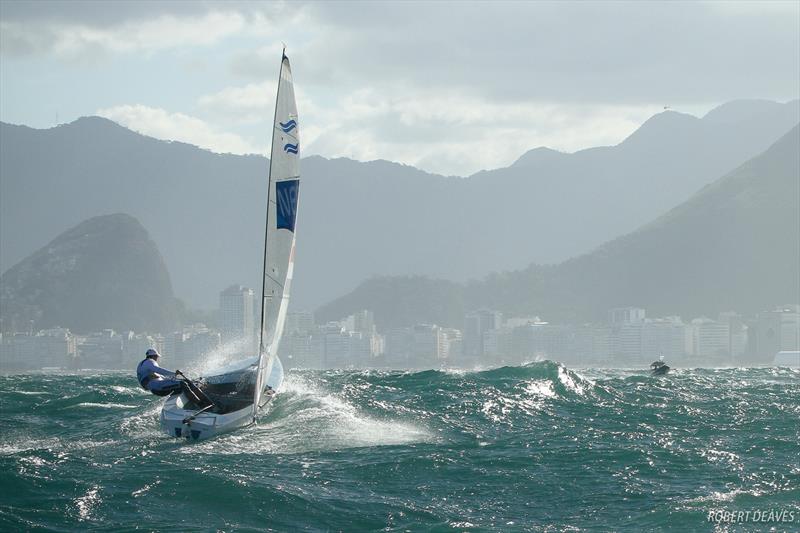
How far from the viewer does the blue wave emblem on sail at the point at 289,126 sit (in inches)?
1121

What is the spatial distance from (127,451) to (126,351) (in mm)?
165394

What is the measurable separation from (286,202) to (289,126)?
6.83ft

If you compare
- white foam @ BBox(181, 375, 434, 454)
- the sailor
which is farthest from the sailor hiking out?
white foam @ BBox(181, 375, 434, 454)

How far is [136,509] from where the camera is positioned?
57.4 feet

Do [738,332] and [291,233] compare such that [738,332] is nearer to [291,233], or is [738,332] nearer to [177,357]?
[177,357]

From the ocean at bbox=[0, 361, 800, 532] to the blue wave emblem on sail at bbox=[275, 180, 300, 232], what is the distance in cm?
522

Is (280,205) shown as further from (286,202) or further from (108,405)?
(108,405)

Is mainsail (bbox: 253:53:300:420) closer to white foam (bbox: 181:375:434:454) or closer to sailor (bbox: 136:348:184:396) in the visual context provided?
white foam (bbox: 181:375:434:454)

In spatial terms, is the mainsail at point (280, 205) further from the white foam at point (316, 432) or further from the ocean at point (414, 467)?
the ocean at point (414, 467)

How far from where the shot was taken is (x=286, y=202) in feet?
93.6

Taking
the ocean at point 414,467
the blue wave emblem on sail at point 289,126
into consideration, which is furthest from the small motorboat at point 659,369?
the blue wave emblem on sail at point 289,126

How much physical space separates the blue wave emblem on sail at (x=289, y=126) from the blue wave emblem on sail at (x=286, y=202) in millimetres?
1413

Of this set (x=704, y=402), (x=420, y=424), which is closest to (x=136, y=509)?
(x=420, y=424)

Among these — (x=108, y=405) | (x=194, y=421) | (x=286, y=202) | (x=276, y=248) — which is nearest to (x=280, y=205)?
(x=286, y=202)
